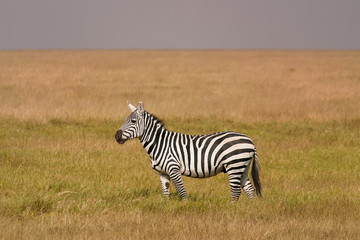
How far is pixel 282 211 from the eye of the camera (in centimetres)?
698

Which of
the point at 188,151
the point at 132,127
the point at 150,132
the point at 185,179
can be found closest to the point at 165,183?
the point at 188,151

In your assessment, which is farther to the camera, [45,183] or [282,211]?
[45,183]

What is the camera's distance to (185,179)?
9844 millimetres

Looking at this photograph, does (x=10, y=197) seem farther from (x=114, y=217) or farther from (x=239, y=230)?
(x=239, y=230)

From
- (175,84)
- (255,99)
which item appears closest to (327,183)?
(255,99)

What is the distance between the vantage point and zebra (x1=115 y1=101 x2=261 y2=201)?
6879 millimetres

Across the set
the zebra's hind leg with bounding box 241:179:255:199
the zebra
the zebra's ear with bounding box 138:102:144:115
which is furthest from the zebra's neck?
the zebra's hind leg with bounding box 241:179:255:199

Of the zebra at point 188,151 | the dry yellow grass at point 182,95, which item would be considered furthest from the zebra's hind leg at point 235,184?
the dry yellow grass at point 182,95

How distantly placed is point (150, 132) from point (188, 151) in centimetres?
56

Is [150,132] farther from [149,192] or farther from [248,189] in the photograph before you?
[248,189]

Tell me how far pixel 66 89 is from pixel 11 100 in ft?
15.5

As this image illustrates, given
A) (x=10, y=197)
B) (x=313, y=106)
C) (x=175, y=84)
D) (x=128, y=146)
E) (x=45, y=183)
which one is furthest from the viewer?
(x=175, y=84)

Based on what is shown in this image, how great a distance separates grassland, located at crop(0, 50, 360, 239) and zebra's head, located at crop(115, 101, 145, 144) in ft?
3.06

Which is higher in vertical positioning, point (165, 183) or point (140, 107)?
point (140, 107)
